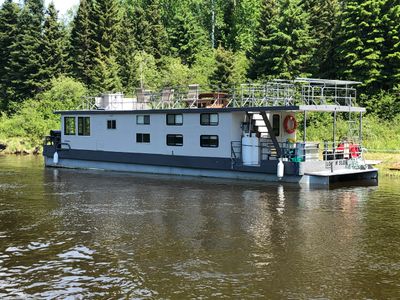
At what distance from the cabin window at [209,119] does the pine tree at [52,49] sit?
3921 centimetres

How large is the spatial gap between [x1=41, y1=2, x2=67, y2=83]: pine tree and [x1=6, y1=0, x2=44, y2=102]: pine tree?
73 cm

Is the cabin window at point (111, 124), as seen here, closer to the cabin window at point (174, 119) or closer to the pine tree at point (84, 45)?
the cabin window at point (174, 119)

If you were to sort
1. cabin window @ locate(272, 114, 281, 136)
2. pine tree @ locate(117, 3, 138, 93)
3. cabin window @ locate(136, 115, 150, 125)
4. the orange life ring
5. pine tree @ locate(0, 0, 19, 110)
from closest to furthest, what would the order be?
cabin window @ locate(272, 114, 281, 136)
the orange life ring
cabin window @ locate(136, 115, 150, 125)
pine tree @ locate(117, 3, 138, 93)
pine tree @ locate(0, 0, 19, 110)

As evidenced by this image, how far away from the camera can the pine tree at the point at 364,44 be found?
4288 cm

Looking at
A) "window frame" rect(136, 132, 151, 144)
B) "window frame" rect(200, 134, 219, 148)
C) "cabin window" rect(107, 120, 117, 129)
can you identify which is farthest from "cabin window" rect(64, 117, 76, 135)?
"window frame" rect(200, 134, 219, 148)

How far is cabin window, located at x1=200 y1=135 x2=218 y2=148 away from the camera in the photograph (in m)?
28.2

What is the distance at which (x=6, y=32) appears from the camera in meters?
68.1

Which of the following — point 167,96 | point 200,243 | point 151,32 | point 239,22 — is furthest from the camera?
point 239,22

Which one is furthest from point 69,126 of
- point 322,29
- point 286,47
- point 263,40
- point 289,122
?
point 322,29

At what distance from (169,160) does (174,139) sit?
127 centimetres

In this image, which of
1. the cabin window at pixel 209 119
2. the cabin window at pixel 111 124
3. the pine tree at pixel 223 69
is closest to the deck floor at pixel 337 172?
the cabin window at pixel 209 119

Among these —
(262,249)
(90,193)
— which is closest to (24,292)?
(262,249)

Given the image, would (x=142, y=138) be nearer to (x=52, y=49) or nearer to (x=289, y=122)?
(x=289, y=122)

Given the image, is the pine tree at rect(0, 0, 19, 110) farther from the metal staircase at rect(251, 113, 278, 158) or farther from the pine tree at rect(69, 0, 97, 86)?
the metal staircase at rect(251, 113, 278, 158)
